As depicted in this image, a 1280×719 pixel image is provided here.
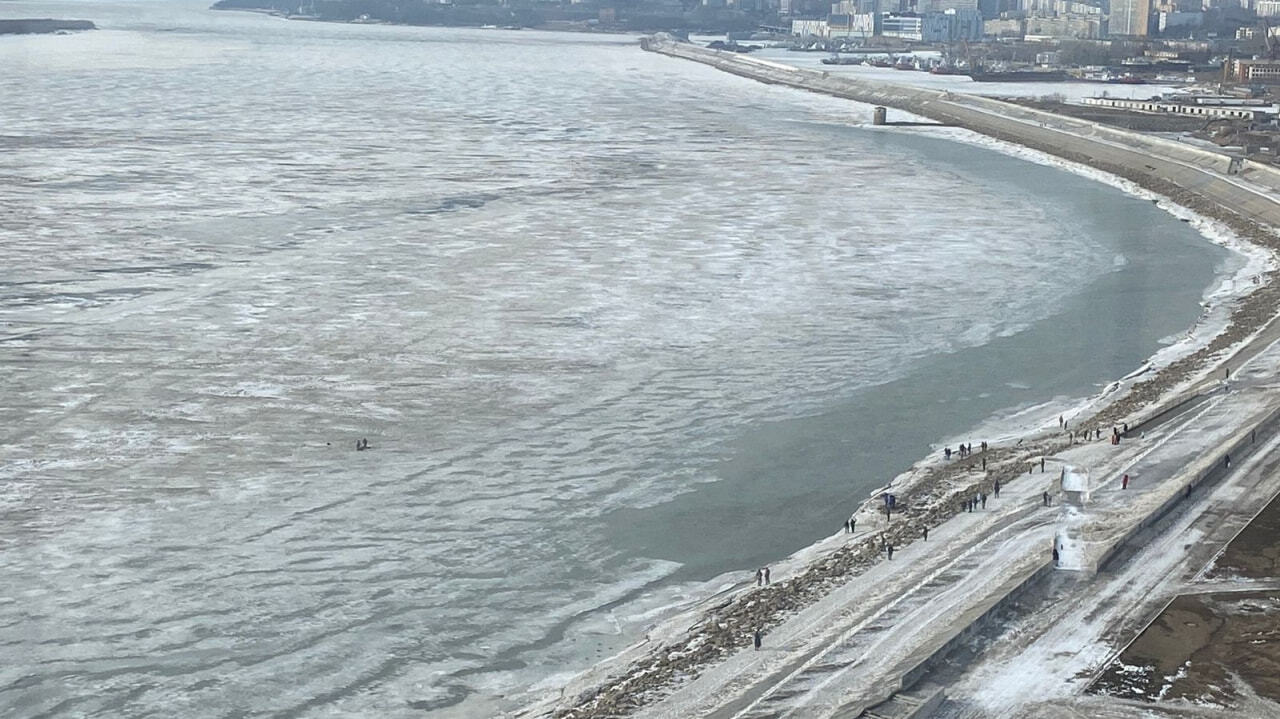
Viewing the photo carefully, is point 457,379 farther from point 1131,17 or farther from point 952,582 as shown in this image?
point 1131,17

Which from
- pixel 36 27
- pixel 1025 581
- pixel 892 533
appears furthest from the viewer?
pixel 36 27

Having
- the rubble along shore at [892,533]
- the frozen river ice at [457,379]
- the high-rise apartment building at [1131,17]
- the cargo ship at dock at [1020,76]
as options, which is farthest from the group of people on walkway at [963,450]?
the high-rise apartment building at [1131,17]

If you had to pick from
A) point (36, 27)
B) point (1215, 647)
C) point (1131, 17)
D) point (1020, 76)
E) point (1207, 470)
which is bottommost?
point (1215, 647)

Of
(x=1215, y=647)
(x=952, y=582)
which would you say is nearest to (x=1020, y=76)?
(x=952, y=582)

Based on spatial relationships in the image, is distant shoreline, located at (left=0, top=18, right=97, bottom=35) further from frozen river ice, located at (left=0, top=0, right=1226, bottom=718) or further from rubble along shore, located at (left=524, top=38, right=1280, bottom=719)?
rubble along shore, located at (left=524, top=38, right=1280, bottom=719)

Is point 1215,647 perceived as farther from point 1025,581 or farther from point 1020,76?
point 1020,76

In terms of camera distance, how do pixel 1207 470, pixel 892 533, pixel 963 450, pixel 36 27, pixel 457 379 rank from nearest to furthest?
1. pixel 892 533
2. pixel 1207 470
3. pixel 963 450
4. pixel 457 379
5. pixel 36 27

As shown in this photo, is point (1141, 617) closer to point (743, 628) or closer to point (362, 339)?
point (743, 628)

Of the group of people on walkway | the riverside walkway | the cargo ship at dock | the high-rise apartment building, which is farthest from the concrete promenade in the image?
the high-rise apartment building

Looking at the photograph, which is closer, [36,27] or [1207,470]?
[1207,470]

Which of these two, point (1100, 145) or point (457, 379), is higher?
point (1100, 145)
